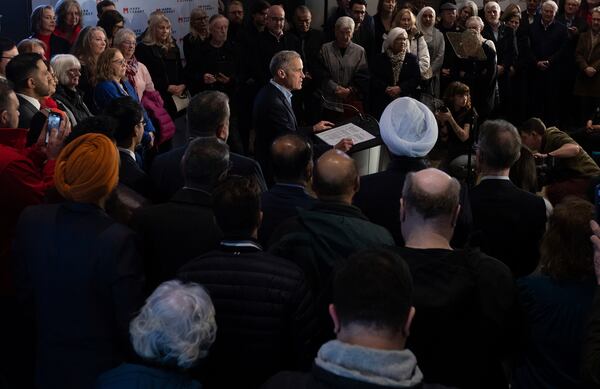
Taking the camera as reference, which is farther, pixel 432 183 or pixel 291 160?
pixel 291 160

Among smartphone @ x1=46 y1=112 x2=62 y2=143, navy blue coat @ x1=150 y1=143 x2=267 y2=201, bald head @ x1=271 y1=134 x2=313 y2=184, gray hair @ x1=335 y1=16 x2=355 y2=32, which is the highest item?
gray hair @ x1=335 y1=16 x2=355 y2=32

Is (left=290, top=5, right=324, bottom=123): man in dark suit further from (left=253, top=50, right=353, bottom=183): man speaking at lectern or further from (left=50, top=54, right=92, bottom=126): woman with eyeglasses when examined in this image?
(left=50, top=54, right=92, bottom=126): woman with eyeglasses

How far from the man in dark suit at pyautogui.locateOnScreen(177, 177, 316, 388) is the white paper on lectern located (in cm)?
230

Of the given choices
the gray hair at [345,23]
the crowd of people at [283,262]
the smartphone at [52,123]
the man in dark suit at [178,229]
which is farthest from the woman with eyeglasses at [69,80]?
the gray hair at [345,23]

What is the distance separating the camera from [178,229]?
3008 mm

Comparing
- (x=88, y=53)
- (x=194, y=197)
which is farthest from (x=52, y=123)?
(x=88, y=53)

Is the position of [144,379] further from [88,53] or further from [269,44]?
[269,44]

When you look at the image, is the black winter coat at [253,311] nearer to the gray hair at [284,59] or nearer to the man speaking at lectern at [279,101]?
the man speaking at lectern at [279,101]

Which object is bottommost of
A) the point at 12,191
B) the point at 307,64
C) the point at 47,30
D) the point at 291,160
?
the point at 307,64

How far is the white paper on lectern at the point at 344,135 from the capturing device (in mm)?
4816

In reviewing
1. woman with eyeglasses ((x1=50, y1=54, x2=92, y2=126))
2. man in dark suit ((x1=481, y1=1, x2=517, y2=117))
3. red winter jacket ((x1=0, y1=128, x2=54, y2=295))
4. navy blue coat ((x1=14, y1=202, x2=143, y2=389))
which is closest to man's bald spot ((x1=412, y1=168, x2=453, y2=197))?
navy blue coat ((x1=14, y1=202, x2=143, y2=389))

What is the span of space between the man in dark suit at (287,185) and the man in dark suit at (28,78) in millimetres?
1676

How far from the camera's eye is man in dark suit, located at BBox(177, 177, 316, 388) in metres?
2.45

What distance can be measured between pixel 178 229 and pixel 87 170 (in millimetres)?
441
